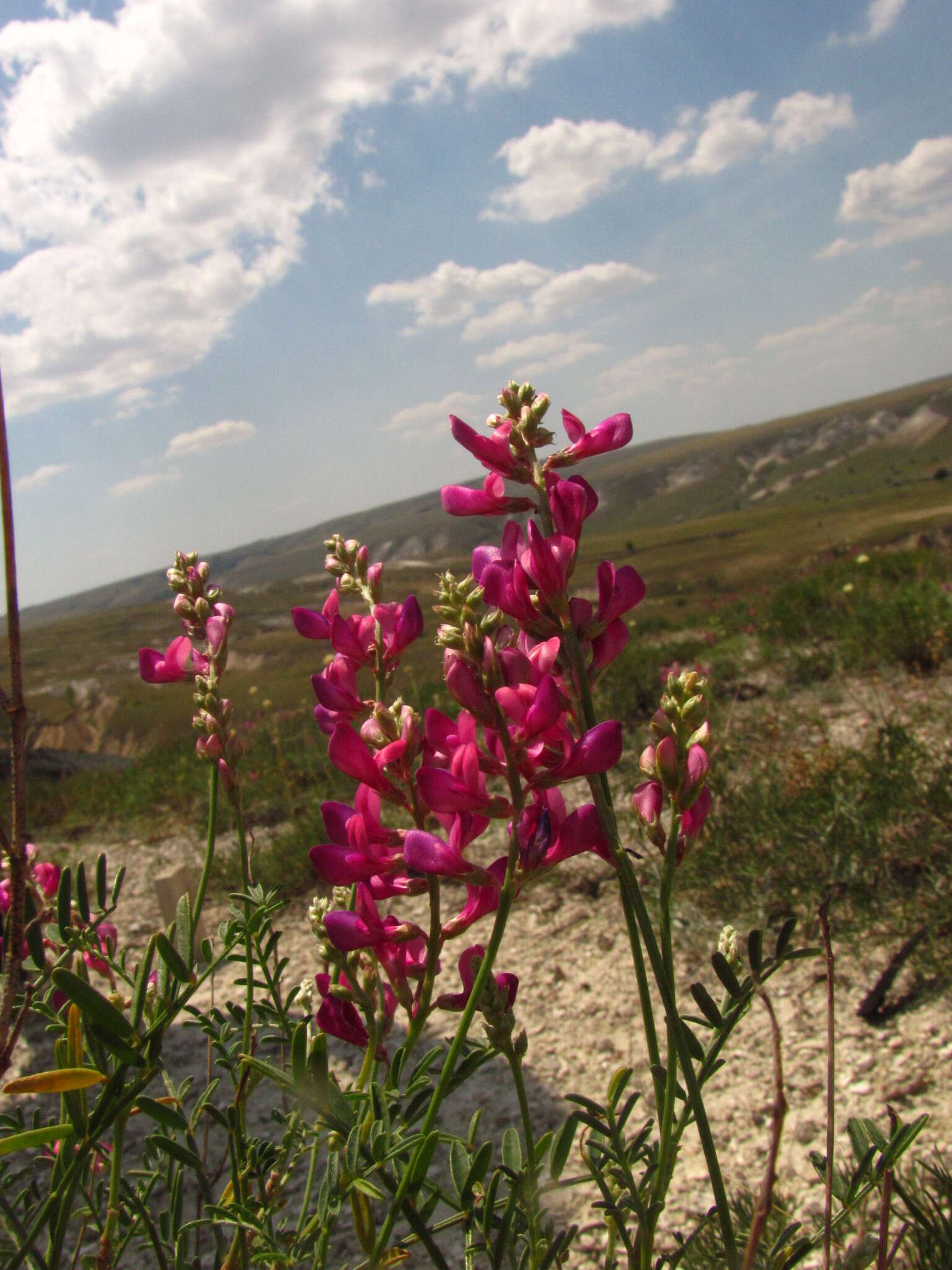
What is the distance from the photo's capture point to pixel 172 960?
0.82 metres

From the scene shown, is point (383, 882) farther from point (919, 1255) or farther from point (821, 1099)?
point (821, 1099)

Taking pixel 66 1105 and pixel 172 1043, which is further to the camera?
pixel 172 1043

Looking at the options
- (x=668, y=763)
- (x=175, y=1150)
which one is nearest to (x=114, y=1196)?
(x=175, y=1150)

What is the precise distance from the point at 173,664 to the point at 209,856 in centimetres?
32

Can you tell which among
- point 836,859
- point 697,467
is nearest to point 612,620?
point 836,859

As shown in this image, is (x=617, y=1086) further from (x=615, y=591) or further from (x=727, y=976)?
(x=615, y=591)

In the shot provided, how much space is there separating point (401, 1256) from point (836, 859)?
2.23 meters

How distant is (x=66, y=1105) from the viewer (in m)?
0.77

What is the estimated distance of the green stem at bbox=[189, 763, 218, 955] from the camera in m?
0.96

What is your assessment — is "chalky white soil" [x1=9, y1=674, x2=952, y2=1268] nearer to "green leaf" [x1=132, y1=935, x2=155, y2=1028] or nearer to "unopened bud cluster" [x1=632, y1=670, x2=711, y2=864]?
"unopened bud cluster" [x1=632, y1=670, x2=711, y2=864]

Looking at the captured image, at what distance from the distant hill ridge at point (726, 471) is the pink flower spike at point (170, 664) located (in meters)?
96.4

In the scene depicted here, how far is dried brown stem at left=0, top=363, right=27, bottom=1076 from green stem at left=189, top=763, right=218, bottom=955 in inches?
7.3

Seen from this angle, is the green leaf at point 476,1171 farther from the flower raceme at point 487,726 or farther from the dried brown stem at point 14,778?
the dried brown stem at point 14,778

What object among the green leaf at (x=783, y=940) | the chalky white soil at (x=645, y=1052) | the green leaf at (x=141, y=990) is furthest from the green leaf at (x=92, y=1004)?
the chalky white soil at (x=645, y=1052)
